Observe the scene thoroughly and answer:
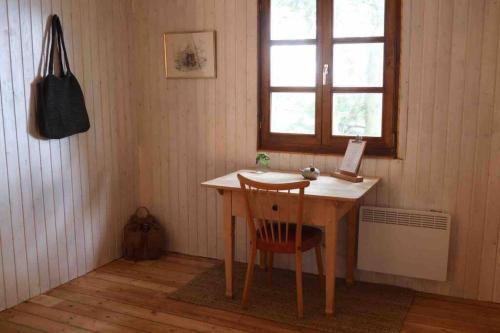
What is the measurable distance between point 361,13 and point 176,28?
55.8 inches

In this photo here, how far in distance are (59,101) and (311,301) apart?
207cm

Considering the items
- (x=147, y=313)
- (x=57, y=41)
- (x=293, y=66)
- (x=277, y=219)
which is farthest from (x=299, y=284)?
(x=57, y=41)

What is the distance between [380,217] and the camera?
338 centimetres

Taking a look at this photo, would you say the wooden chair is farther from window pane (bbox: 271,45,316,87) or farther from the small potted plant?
window pane (bbox: 271,45,316,87)

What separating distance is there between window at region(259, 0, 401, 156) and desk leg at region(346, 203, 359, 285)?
434 mm

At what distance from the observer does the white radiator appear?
128 inches

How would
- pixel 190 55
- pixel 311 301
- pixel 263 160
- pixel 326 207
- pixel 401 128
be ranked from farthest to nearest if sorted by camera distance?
pixel 190 55
pixel 263 160
pixel 401 128
pixel 311 301
pixel 326 207

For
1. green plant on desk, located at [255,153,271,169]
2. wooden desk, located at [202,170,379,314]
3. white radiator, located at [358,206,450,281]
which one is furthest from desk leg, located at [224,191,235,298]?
white radiator, located at [358,206,450,281]

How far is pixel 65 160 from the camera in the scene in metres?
3.50

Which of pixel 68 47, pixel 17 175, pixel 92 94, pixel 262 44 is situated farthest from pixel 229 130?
pixel 17 175

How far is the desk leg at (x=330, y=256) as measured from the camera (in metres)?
2.94

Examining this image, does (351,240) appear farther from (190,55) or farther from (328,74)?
(190,55)

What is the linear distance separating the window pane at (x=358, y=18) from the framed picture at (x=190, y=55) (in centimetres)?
94

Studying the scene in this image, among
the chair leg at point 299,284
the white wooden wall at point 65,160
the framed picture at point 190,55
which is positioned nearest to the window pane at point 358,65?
the framed picture at point 190,55
